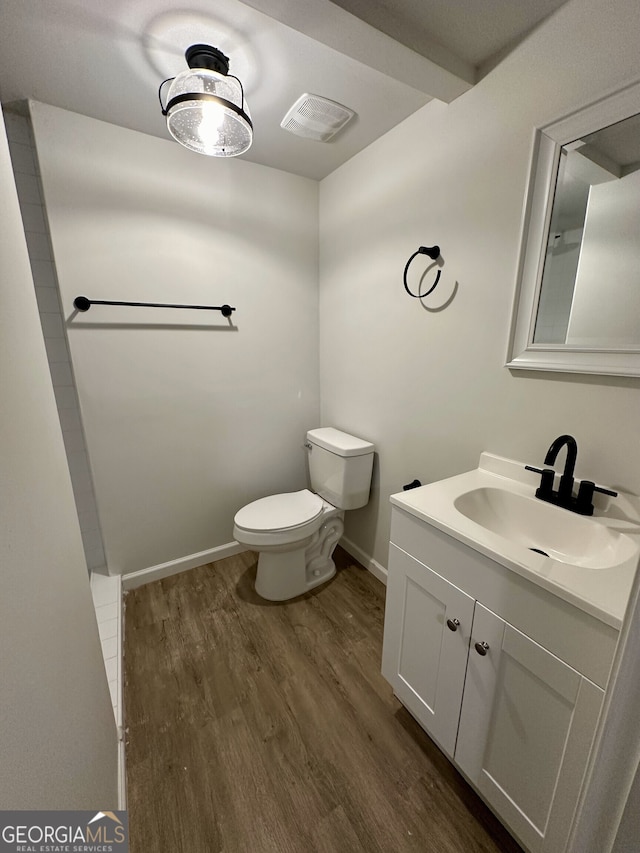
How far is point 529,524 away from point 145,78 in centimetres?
212

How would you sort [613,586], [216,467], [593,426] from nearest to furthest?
[613,586], [593,426], [216,467]

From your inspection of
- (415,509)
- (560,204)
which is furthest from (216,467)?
(560,204)

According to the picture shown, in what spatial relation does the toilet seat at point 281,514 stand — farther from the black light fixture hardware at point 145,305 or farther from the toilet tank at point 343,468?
the black light fixture hardware at point 145,305

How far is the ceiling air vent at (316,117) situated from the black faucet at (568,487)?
156 cm

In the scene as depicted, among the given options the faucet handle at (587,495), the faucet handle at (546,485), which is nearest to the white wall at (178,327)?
the faucet handle at (546,485)

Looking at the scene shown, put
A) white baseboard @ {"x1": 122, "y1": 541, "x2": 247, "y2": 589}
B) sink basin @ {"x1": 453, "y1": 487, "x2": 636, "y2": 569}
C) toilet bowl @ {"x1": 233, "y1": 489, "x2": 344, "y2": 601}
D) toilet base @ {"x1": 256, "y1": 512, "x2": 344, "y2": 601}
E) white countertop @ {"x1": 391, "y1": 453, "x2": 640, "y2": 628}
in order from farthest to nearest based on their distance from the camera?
white baseboard @ {"x1": 122, "y1": 541, "x2": 247, "y2": 589} < toilet base @ {"x1": 256, "y1": 512, "x2": 344, "y2": 601} < toilet bowl @ {"x1": 233, "y1": 489, "x2": 344, "y2": 601} < sink basin @ {"x1": 453, "y1": 487, "x2": 636, "y2": 569} < white countertop @ {"x1": 391, "y1": 453, "x2": 640, "y2": 628}

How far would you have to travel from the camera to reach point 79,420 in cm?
173

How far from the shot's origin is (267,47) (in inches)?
44.9

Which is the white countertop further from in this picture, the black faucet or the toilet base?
the toilet base

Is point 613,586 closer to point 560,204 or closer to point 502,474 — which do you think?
point 502,474

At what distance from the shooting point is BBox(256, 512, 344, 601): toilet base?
183cm

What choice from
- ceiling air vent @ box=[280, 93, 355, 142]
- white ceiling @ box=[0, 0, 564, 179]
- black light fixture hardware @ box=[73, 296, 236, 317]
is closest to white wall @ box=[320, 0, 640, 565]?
white ceiling @ box=[0, 0, 564, 179]

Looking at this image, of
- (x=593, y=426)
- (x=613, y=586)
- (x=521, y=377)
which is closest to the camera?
(x=613, y=586)

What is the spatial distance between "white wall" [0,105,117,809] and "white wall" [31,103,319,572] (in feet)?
2.88
